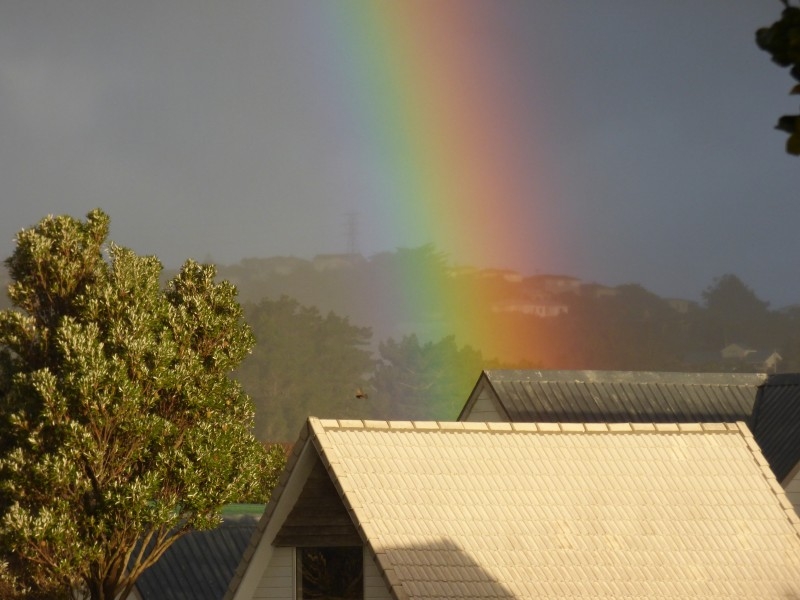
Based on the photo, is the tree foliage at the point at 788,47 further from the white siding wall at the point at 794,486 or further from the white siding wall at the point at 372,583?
the white siding wall at the point at 794,486

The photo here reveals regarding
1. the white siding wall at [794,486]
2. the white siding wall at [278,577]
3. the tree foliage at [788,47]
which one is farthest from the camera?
the white siding wall at [794,486]

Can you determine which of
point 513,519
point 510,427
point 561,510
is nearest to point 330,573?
point 513,519

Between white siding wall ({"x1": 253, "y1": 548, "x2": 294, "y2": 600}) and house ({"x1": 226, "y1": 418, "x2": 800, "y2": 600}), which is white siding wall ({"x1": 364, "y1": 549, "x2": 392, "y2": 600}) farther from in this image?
white siding wall ({"x1": 253, "y1": 548, "x2": 294, "y2": 600})

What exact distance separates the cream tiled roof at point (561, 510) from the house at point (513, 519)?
0.03m

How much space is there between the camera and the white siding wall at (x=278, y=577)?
1115 inches

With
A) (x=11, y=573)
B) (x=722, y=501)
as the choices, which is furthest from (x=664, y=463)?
(x=11, y=573)

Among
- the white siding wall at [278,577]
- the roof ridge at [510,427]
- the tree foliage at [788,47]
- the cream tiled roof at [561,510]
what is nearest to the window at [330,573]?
the white siding wall at [278,577]

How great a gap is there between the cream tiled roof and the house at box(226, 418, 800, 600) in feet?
0.10

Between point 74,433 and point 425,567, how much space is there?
1793 cm

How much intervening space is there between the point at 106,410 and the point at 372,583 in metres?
16.0

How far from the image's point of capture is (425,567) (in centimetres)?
2544

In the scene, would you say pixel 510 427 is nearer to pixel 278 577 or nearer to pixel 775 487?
pixel 278 577

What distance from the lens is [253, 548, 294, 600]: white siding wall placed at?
28328 millimetres

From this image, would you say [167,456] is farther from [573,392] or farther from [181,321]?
[573,392]
